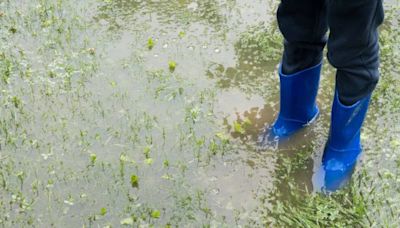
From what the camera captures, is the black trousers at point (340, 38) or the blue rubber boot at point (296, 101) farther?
the blue rubber boot at point (296, 101)

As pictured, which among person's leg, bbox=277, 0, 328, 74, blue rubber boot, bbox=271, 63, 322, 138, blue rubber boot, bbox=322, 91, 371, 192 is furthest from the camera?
blue rubber boot, bbox=271, 63, 322, 138

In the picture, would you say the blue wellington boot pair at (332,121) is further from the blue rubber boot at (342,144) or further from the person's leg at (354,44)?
the person's leg at (354,44)

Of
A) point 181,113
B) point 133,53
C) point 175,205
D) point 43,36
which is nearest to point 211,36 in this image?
point 133,53

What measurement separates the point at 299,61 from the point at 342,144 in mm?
494

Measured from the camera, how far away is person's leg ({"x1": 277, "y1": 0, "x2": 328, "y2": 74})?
9.18 feet

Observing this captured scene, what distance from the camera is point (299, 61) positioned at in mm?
3064

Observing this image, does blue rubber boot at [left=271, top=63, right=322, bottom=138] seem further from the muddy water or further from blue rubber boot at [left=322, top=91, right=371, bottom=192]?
blue rubber boot at [left=322, top=91, right=371, bottom=192]

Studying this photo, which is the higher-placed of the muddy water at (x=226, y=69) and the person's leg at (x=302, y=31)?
the person's leg at (x=302, y=31)

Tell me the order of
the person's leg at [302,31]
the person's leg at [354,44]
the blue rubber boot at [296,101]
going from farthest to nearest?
the blue rubber boot at [296,101] < the person's leg at [302,31] < the person's leg at [354,44]

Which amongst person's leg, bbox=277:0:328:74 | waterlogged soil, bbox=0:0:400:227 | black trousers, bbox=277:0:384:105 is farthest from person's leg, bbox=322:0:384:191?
person's leg, bbox=277:0:328:74

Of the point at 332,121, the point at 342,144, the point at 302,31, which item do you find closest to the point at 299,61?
the point at 302,31

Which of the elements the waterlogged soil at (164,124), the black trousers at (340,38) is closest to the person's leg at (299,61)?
the black trousers at (340,38)

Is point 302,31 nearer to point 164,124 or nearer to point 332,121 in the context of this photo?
point 332,121

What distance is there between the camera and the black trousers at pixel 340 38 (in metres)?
2.49
